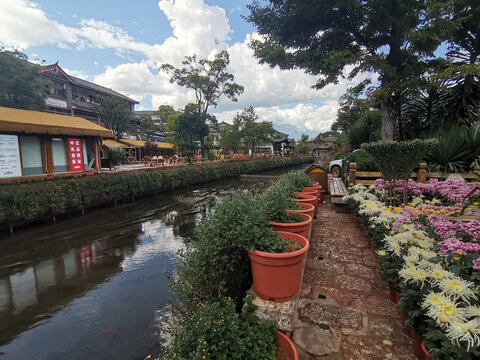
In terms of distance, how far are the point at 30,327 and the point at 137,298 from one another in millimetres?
1430

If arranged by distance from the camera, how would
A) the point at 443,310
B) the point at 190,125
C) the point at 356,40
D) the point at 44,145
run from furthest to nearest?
1. the point at 190,125
2. the point at 44,145
3. the point at 356,40
4. the point at 443,310

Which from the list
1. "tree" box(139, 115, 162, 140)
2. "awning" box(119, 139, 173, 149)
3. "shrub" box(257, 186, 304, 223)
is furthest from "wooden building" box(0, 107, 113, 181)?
"tree" box(139, 115, 162, 140)

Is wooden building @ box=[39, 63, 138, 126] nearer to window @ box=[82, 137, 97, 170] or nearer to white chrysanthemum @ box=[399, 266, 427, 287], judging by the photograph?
window @ box=[82, 137, 97, 170]

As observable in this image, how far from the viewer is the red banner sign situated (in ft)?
39.2

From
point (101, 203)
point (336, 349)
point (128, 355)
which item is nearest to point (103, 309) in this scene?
point (128, 355)

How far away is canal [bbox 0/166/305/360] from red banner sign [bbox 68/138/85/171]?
16.5 feet

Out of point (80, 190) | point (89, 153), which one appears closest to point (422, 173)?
point (80, 190)

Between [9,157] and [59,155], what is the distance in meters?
2.47

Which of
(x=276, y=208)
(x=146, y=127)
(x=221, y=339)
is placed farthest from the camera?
(x=146, y=127)

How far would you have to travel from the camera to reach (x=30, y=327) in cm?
333

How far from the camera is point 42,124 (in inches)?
398

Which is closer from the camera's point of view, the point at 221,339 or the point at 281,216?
the point at 221,339

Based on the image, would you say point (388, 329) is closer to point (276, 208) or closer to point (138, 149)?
point (276, 208)

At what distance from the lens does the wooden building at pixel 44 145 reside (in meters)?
9.13
